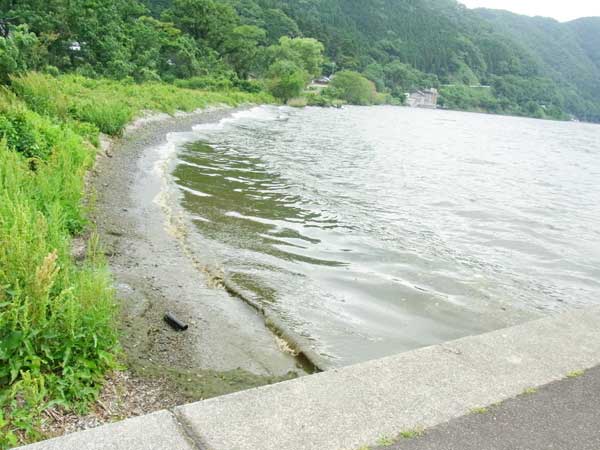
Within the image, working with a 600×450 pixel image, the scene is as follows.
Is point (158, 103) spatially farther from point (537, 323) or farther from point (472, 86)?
point (472, 86)

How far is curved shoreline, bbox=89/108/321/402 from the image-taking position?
4.74 m

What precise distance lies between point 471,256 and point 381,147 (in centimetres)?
2312

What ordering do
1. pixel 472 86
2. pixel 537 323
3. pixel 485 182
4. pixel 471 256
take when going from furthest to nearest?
pixel 472 86 → pixel 485 182 → pixel 471 256 → pixel 537 323

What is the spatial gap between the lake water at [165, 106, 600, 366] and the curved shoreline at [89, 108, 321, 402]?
0.44m

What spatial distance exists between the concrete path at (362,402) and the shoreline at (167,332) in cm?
77

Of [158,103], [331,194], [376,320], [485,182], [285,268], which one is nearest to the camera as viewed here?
[376,320]

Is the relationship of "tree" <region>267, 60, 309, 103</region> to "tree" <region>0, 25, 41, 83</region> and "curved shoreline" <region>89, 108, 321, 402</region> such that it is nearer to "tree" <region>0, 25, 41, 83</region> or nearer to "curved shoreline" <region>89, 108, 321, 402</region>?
"tree" <region>0, 25, 41, 83</region>

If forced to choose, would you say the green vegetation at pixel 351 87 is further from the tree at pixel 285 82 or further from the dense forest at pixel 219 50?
the tree at pixel 285 82

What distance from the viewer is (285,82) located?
75250 millimetres

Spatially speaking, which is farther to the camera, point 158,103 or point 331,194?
point 158,103

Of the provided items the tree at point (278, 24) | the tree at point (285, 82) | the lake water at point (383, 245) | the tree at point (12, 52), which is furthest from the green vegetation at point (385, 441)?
the tree at point (278, 24)

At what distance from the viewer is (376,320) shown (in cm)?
675

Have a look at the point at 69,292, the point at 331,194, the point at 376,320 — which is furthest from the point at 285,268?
the point at 331,194

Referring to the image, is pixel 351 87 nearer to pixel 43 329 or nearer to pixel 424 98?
pixel 424 98
